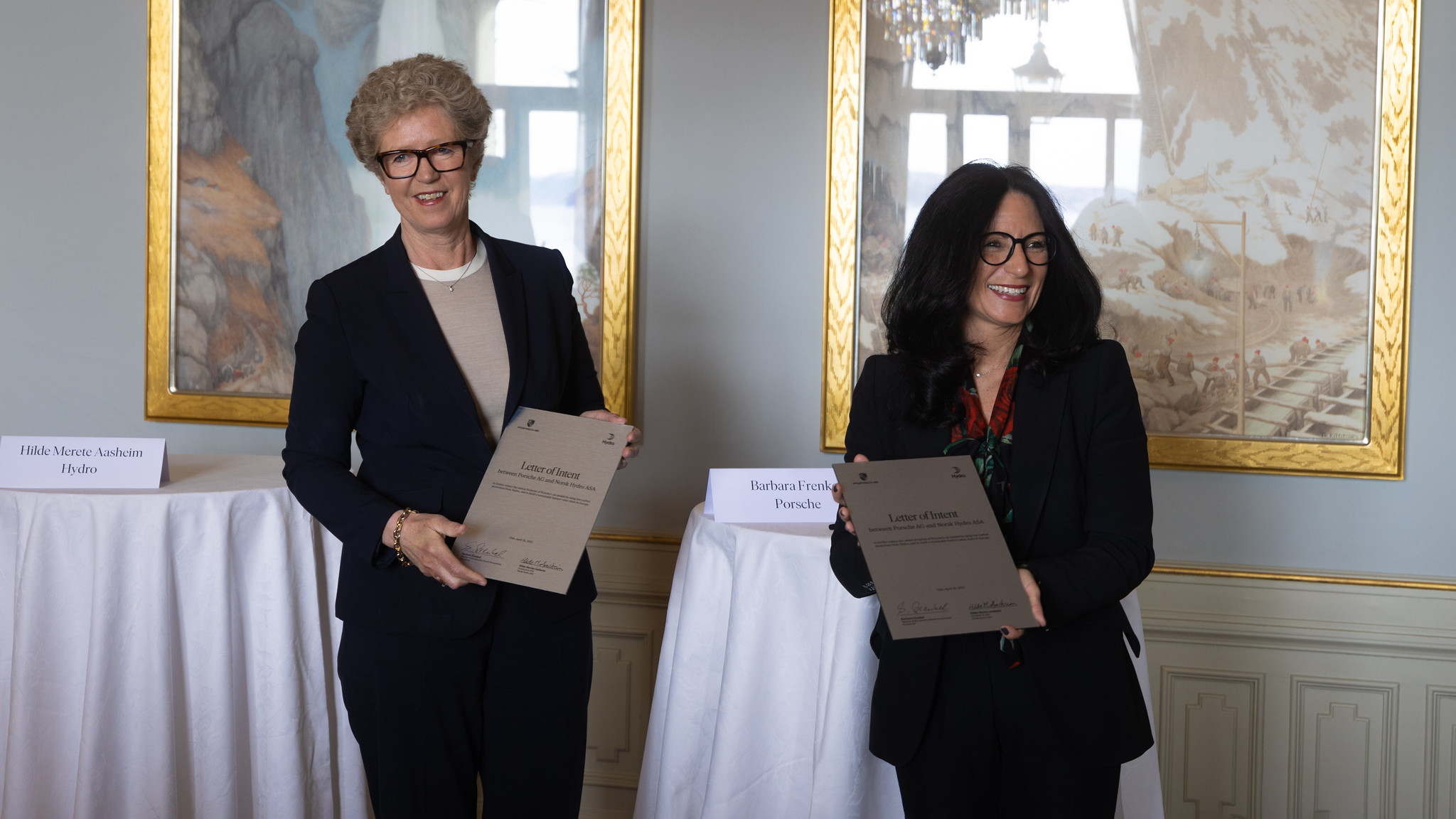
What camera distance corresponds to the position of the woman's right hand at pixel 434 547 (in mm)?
1688

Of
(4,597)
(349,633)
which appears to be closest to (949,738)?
(349,633)

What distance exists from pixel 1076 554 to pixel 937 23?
89.6 inches

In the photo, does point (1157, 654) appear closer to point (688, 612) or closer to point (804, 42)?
point (688, 612)

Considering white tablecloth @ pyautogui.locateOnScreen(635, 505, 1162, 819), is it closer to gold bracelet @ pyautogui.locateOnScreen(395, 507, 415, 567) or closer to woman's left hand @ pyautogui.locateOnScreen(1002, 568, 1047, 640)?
woman's left hand @ pyautogui.locateOnScreen(1002, 568, 1047, 640)

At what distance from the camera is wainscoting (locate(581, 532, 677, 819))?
3.51 metres

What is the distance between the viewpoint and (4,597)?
2.36 metres

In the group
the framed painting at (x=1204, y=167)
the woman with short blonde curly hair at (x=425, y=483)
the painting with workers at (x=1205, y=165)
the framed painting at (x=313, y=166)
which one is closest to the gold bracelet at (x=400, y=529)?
the woman with short blonde curly hair at (x=425, y=483)

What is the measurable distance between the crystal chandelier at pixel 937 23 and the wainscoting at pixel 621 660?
1.95 meters

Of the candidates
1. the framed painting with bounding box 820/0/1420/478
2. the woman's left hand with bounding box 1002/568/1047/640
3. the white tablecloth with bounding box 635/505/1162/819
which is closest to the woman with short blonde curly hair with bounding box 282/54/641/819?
the white tablecloth with bounding box 635/505/1162/819

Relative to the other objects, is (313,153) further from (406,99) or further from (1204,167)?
(1204,167)

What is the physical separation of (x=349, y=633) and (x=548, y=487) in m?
0.52

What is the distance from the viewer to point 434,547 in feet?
5.57

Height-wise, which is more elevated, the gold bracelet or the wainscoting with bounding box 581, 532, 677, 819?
the gold bracelet

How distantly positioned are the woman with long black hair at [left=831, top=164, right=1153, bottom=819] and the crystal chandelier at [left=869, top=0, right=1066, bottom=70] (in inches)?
67.9
